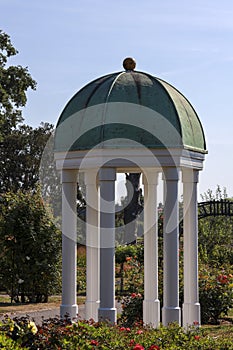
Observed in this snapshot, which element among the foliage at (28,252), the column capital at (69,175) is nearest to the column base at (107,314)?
the column capital at (69,175)

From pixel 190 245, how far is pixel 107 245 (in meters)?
1.97

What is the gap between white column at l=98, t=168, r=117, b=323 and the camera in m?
11.3

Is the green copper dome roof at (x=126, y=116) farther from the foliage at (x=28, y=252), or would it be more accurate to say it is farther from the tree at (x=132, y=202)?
the tree at (x=132, y=202)

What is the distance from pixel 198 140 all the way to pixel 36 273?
1116 centimetres

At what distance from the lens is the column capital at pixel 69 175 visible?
12.2 meters

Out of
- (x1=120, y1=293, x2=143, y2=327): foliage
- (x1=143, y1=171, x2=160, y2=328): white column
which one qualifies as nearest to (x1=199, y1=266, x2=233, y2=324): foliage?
(x1=120, y1=293, x2=143, y2=327): foliage

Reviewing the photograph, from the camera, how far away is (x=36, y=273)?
2216 centimetres

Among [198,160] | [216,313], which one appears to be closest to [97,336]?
[198,160]

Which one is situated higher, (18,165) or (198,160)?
(18,165)

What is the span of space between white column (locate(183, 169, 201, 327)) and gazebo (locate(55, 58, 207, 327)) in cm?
2

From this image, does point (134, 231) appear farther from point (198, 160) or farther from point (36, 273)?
point (198, 160)

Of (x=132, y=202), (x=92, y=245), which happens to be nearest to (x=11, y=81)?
(x=132, y=202)

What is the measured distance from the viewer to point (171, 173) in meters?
11.5

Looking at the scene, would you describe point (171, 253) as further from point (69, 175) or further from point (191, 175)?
point (69, 175)
